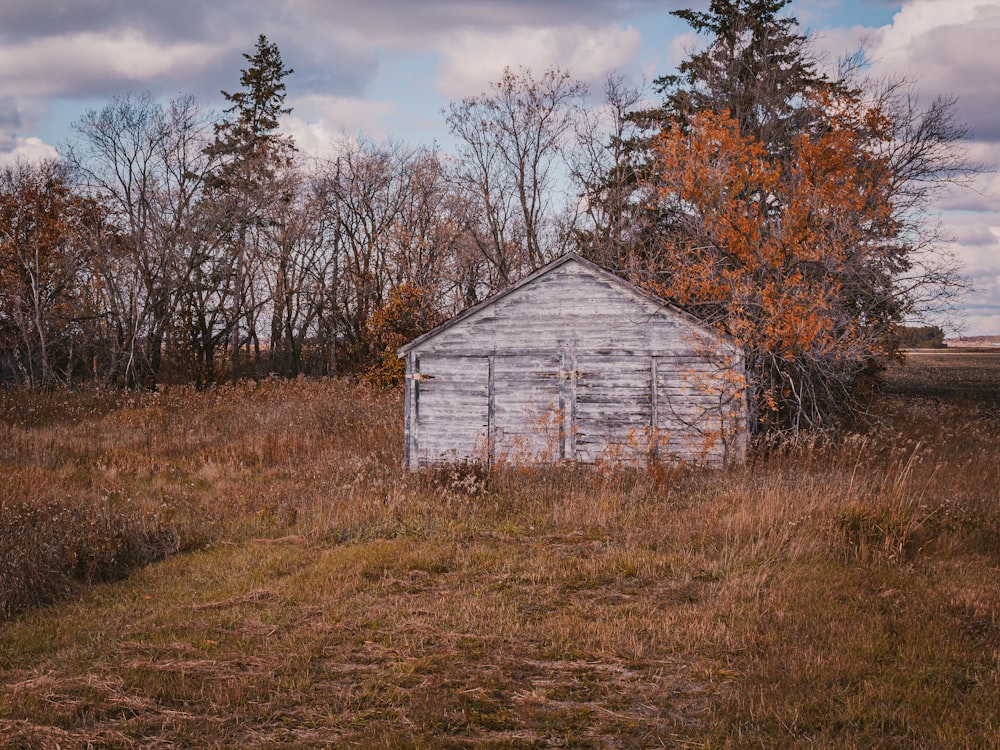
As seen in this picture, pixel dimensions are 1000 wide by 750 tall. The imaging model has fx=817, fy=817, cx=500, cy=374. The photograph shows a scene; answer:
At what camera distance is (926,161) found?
20.6 metres

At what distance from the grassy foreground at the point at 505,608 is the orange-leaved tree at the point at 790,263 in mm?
1963

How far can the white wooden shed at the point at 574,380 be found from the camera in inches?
590

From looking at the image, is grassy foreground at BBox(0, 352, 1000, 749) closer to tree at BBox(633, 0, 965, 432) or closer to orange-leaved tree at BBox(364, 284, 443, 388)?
tree at BBox(633, 0, 965, 432)

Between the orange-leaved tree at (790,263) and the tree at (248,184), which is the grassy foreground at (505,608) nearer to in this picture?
the orange-leaved tree at (790,263)

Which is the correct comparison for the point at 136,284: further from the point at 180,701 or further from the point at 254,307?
the point at 180,701

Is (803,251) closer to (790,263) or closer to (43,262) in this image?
(790,263)

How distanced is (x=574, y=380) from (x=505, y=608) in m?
8.11

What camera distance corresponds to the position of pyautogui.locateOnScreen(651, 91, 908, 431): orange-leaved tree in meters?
14.7

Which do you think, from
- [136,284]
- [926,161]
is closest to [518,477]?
[926,161]

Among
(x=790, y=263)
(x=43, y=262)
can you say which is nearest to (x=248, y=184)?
(x=43, y=262)

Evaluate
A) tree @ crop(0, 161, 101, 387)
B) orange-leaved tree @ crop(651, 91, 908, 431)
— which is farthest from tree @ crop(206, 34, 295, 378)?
orange-leaved tree @ crop(651, 91, 908, 431)

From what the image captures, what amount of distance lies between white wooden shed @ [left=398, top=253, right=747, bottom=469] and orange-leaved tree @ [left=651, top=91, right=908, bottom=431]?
0.85 meters

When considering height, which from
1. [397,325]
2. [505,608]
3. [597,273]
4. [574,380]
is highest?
[597,273]

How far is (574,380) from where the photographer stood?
51.0 feet
